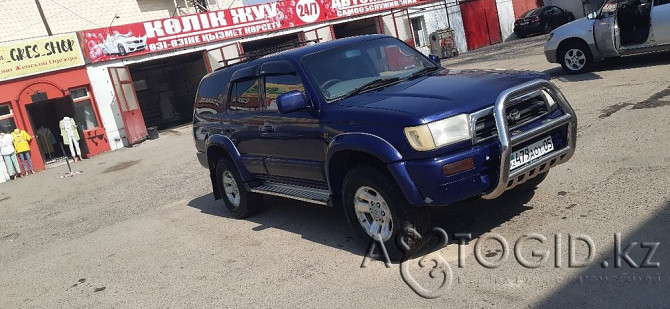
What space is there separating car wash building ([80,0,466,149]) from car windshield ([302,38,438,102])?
10007 mm

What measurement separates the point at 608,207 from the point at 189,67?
79.8 ft

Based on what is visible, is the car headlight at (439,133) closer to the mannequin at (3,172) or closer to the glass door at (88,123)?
the mannequin at (3,172)

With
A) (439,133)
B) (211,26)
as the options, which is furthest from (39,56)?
(439,133)

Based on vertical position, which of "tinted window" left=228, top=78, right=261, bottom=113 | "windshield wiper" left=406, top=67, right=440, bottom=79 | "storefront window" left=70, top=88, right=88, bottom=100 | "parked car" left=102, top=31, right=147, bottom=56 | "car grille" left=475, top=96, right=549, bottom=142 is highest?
"parked car" left=102, top=31, right=147, bottom=56

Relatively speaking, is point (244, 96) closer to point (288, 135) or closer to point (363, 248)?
point (288, 135)

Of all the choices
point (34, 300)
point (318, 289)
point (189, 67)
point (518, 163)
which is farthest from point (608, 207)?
point (189, 67)

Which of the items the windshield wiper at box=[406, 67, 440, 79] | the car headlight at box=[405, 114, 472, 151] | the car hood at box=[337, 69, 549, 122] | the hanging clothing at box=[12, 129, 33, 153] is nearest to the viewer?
the car headlight at box=[405, 114, 472, 151]

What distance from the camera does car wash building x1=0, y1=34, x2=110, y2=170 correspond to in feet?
58.4

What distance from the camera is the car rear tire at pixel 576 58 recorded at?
467 inches

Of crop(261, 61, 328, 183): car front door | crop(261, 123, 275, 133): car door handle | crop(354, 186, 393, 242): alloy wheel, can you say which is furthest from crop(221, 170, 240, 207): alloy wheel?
crop(354, 186, 393, 242): alloy wheel

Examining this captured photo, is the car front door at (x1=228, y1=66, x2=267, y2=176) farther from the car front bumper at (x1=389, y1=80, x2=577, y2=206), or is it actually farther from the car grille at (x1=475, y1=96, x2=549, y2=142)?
the car grille at (x1=475, y1=96, x2=549, y2=142)

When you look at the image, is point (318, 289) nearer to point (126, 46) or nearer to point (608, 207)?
point (608, 207)

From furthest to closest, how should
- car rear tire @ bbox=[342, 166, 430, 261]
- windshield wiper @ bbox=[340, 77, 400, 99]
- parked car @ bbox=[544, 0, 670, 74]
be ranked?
parked car @ bbox=[544, 0, 670, 74] → windshield wiper @ bbox=[340, 77, 400, 99] → car rear tire @ bbox=[342, 166, 430, 261]

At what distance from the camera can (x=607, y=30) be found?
11.1 meters
